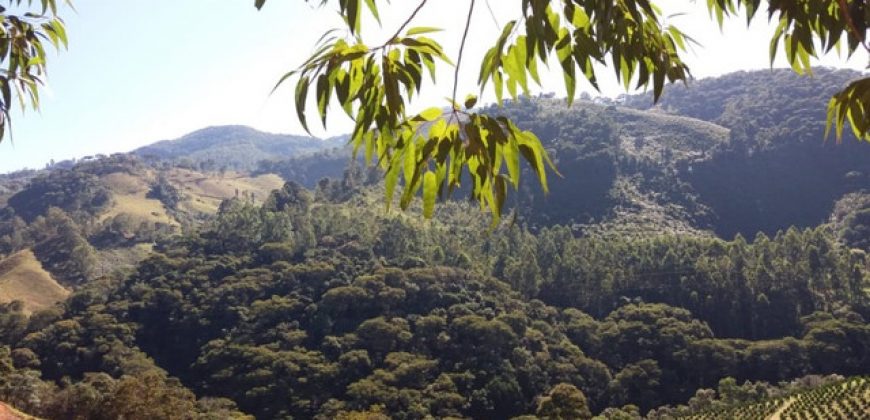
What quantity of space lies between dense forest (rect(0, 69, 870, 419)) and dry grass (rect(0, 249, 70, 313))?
515 millimetres

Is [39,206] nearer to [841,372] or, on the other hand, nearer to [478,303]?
[478,303]

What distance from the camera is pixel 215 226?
69375 mm

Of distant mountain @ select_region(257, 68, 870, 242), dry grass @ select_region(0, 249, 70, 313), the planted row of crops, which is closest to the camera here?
the planted row of crops

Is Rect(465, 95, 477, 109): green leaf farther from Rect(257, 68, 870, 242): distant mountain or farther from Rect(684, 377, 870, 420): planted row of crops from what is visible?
Rect(257, 68, 870, 242): distant mountain

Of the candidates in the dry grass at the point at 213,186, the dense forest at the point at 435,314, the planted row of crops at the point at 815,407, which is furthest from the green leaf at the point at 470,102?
the dry grass at the point at 213,186

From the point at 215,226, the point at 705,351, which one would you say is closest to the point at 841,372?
the point at 705,351

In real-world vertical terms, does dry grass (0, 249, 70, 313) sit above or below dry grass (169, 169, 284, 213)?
below

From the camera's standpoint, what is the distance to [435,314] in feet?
153

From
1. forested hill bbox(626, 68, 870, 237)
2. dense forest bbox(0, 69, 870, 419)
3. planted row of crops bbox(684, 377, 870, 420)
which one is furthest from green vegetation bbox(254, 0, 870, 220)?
forested hill bbox(626, 68, 870, 237)

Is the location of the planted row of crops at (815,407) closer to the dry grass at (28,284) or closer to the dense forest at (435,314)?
the dense forest at (435,314)

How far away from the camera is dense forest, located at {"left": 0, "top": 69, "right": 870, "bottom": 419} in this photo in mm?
37625

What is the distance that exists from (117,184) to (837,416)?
118 meters

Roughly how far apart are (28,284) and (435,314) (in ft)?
173

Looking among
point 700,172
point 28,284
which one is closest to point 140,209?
point 28,284
